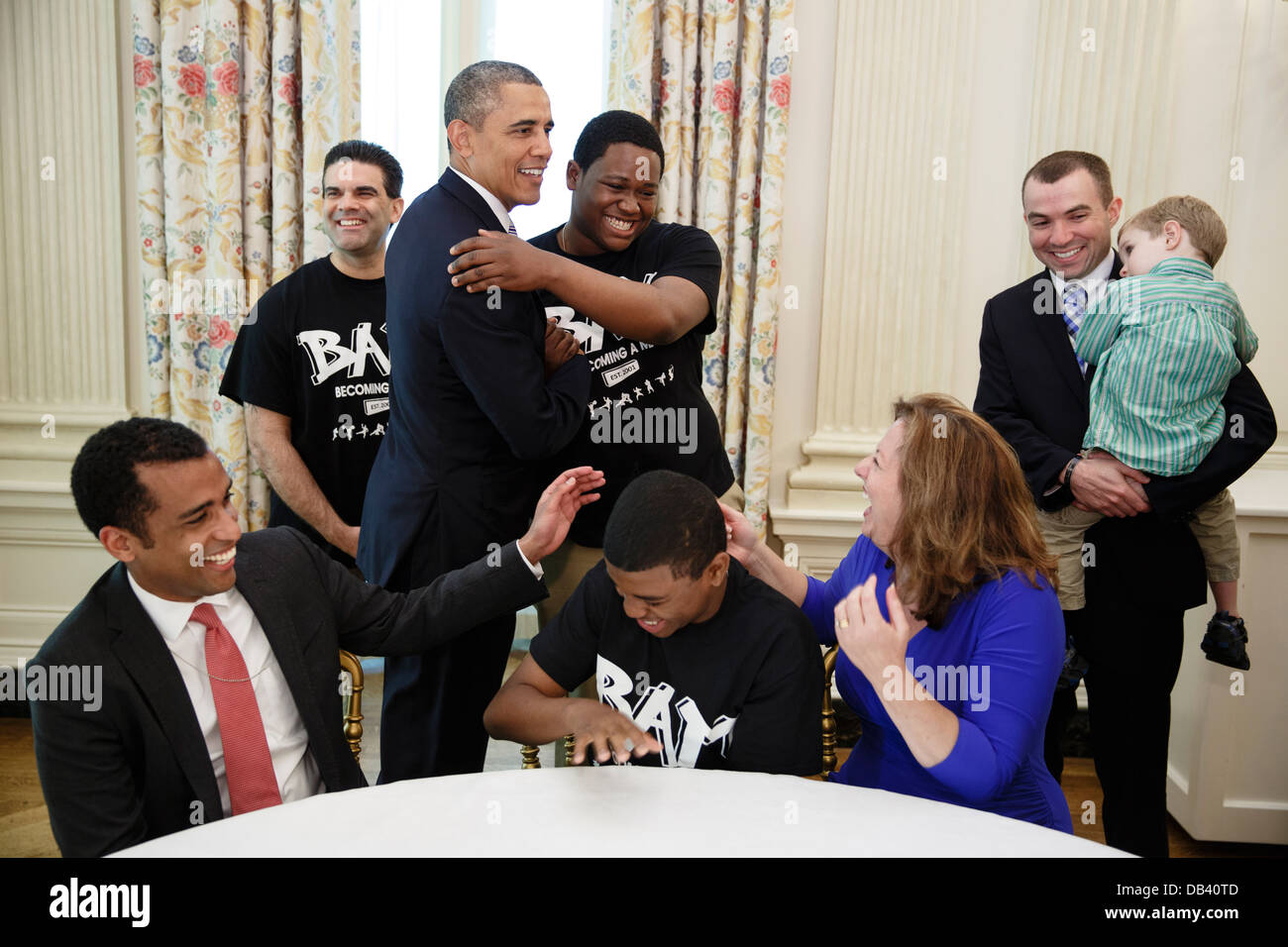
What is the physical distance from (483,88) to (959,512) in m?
1.24

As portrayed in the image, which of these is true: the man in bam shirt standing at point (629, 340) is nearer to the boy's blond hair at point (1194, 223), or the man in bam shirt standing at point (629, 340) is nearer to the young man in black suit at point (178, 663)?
the young man in black suit at point (178, 663)

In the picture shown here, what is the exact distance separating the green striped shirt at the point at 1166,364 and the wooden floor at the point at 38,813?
1.39 meters

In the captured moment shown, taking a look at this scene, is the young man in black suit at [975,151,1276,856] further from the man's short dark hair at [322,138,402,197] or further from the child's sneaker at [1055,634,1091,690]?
the man's short dark hair at [322,138,402,197]

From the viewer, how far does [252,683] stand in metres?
1.58

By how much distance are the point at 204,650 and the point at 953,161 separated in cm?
290

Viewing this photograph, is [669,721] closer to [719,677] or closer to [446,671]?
[719,677]

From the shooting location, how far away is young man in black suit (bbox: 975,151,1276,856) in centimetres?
216

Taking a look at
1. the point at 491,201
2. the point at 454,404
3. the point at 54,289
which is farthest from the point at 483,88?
→ the point at 54,289

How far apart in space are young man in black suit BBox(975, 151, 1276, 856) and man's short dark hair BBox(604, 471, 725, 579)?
1.00 metres

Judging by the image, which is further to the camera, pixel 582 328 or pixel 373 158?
pixel 373 158

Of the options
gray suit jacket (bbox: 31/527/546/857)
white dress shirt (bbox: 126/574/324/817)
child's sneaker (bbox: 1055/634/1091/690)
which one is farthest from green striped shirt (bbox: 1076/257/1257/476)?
white dress shirt (bbox: 126/574/324/817)

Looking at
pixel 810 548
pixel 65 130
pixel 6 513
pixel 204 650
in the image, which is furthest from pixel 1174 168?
pixel 6 513
